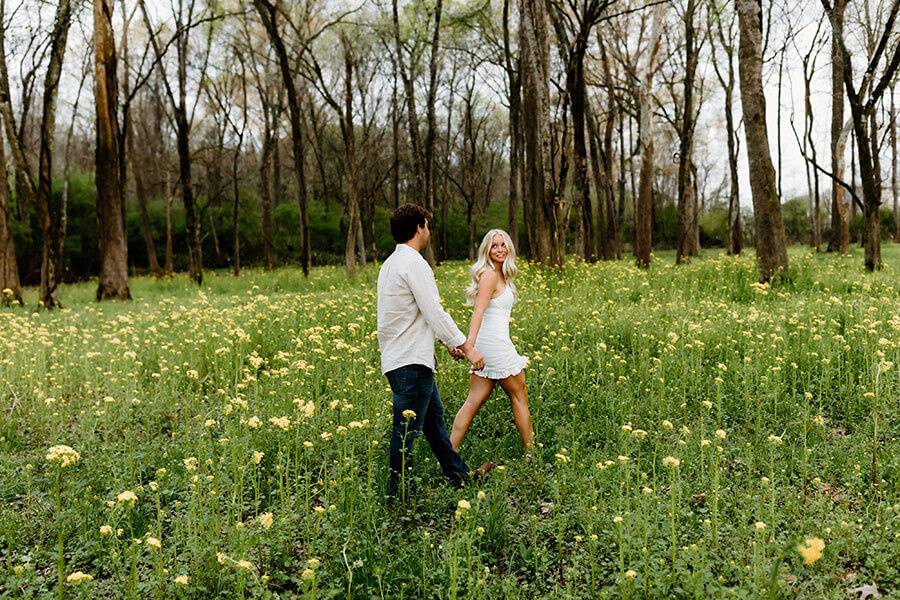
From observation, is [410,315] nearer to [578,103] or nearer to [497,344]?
[497,344]

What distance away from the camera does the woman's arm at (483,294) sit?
4730mm

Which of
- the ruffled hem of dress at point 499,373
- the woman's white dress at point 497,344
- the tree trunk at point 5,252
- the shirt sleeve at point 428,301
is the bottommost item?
the ruffled hem of dress at point 499,373

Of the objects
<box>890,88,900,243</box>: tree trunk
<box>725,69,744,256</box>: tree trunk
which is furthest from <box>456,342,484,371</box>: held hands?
<box>890,88,900,243</box>: tree trunk

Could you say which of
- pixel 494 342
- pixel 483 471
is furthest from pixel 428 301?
pixel 483 471

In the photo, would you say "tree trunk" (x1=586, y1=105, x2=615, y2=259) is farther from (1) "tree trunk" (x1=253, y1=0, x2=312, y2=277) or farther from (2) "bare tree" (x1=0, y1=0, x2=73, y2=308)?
(2) "bare tree" (x1=0, y1=0, x2=73, y2=308)

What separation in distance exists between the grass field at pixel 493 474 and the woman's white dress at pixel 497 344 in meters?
0.70

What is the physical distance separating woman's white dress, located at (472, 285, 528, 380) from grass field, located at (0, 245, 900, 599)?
0.70m

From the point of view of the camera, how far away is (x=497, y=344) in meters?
4.88

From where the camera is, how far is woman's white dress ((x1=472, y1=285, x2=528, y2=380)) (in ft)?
15.9

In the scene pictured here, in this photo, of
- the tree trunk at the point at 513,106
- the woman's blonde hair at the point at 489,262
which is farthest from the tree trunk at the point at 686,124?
the woman's blonde hair at the point at 489,262

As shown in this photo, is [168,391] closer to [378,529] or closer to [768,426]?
[378,529]

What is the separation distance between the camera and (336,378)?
650 cm

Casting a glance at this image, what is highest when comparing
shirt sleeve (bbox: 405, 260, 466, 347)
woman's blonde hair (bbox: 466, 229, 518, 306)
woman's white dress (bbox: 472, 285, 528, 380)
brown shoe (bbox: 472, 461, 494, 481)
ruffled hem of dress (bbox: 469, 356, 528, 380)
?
woman's blonde hair (bbox: 466, 229, 518, 306)

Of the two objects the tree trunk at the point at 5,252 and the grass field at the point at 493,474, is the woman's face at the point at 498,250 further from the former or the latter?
the tree trunk at the point at 5,252
